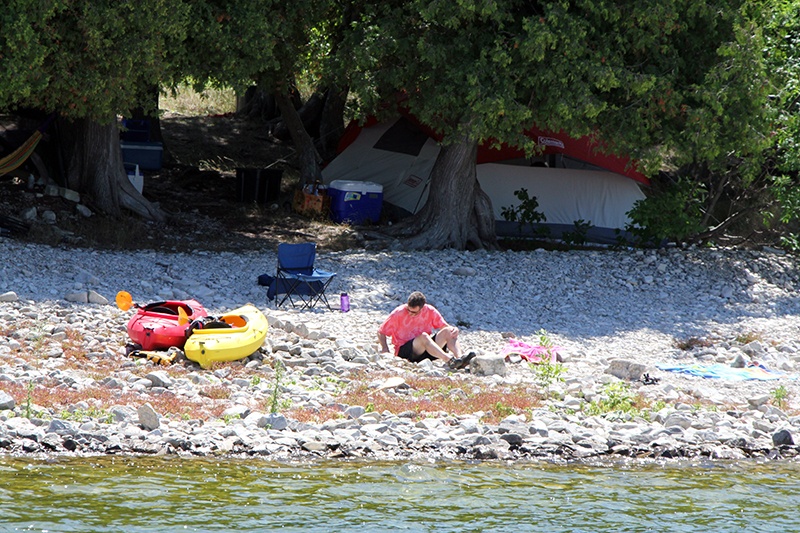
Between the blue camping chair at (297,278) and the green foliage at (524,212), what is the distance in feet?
19.6

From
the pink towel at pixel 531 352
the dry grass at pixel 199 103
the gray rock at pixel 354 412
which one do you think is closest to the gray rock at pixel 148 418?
the gray rock at pixel 354 412

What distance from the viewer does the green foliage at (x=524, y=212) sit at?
1773 cm

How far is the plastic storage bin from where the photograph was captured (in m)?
19.5

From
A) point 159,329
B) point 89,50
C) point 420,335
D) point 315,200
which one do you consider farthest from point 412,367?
point 315,200

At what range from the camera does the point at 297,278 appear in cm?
1242

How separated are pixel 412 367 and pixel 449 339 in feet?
1.75

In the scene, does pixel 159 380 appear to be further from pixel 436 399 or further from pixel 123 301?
pixel 436 399

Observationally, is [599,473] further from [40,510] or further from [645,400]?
[40,510]

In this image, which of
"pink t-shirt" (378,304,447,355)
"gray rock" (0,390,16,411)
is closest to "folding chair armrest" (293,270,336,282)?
"pink t-shirt" (378,304,447,355)

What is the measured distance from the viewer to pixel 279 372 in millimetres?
9234

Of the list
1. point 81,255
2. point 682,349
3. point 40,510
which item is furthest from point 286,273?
point 40,510

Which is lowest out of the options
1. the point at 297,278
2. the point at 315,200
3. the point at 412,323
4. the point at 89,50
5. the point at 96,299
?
the point at 96,299

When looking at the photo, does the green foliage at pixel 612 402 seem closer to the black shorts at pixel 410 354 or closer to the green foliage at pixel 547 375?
the green foliage at pixel 547 375

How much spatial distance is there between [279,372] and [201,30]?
6.92 metres
